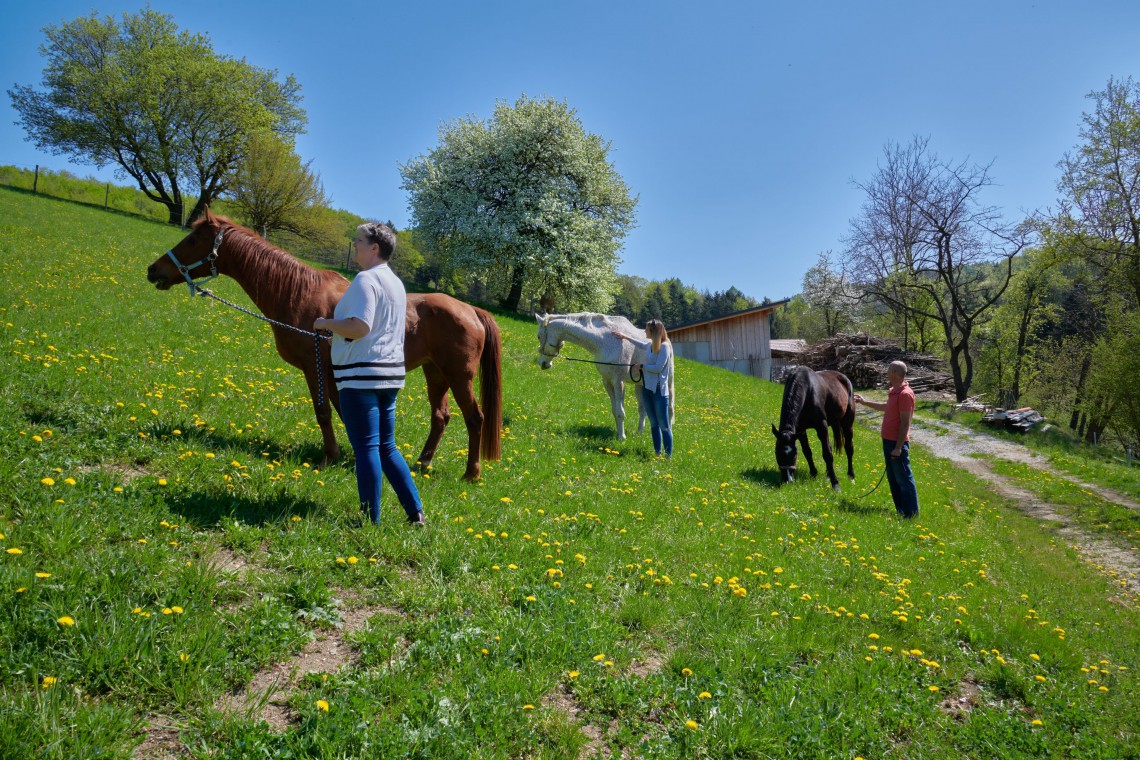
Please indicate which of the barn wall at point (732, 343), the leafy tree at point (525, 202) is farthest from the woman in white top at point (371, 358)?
the barn wall at point (732, 343)

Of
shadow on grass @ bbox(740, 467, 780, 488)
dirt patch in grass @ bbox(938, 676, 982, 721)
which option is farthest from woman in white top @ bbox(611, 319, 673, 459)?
dirt patch in grass @ bbox(938, 676, 982, 721)

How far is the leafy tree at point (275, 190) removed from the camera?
41250 mm

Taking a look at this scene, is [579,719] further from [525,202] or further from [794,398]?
[525,202]

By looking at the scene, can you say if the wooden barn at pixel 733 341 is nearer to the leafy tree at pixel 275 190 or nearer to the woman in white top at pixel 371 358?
the leafy tree at pixel 275 190

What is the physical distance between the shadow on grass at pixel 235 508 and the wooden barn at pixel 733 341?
3849 centimetres

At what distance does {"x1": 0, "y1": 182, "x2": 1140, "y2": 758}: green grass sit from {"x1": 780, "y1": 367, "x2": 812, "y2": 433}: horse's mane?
6.23ft

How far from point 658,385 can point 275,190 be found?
41426 mm

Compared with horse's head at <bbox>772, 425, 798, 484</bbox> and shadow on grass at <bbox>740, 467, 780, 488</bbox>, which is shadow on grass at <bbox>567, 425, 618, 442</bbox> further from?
horse's head at <bbox>772, 425, 798, 484</bbox>

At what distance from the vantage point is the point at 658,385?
10.1 m

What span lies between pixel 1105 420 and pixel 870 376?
1550 centimetres

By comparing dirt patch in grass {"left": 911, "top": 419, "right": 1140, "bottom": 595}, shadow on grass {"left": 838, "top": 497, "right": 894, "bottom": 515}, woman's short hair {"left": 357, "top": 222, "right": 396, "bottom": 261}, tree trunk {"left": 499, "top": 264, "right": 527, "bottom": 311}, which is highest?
tree trunk {"left": 499, "top": 264, "right": 527, "bottom": 311}

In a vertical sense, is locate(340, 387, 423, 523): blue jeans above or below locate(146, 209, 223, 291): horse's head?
below

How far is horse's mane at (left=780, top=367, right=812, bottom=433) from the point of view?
10.3 metres

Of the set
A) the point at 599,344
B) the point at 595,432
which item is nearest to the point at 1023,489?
the point at 595,432
